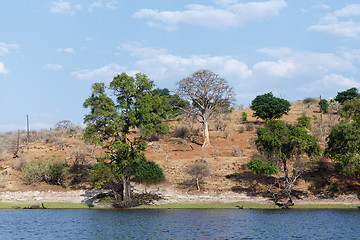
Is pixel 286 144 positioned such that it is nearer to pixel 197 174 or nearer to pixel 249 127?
pixel 197 174

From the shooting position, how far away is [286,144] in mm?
43031

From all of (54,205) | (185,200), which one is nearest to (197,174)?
(185,200)

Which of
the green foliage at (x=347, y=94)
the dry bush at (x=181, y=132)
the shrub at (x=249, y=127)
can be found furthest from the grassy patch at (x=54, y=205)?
the green foliage at (x=347, y=94)

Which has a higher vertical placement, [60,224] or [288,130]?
[288,130]

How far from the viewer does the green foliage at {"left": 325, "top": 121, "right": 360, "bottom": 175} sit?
133 feet

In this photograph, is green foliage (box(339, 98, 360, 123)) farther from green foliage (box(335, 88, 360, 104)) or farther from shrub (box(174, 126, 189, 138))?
green foliage (box(335, 88, 360, 104))

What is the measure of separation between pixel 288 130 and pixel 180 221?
664 inches

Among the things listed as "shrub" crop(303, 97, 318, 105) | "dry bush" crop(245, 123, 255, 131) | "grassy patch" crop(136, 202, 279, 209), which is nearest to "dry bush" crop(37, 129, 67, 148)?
"grassy patch" crop(136, 202, 279, 209)

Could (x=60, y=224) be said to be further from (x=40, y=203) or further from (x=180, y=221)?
(x=40, y=203)

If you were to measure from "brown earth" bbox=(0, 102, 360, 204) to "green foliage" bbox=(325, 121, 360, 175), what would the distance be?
4200 millimetres

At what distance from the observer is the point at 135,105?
44.2 meters

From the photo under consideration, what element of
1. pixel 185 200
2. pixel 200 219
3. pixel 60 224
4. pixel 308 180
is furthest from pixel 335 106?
pixel 60 224

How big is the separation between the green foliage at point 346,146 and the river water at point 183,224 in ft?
17.1

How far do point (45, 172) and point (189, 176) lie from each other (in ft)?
62.1
